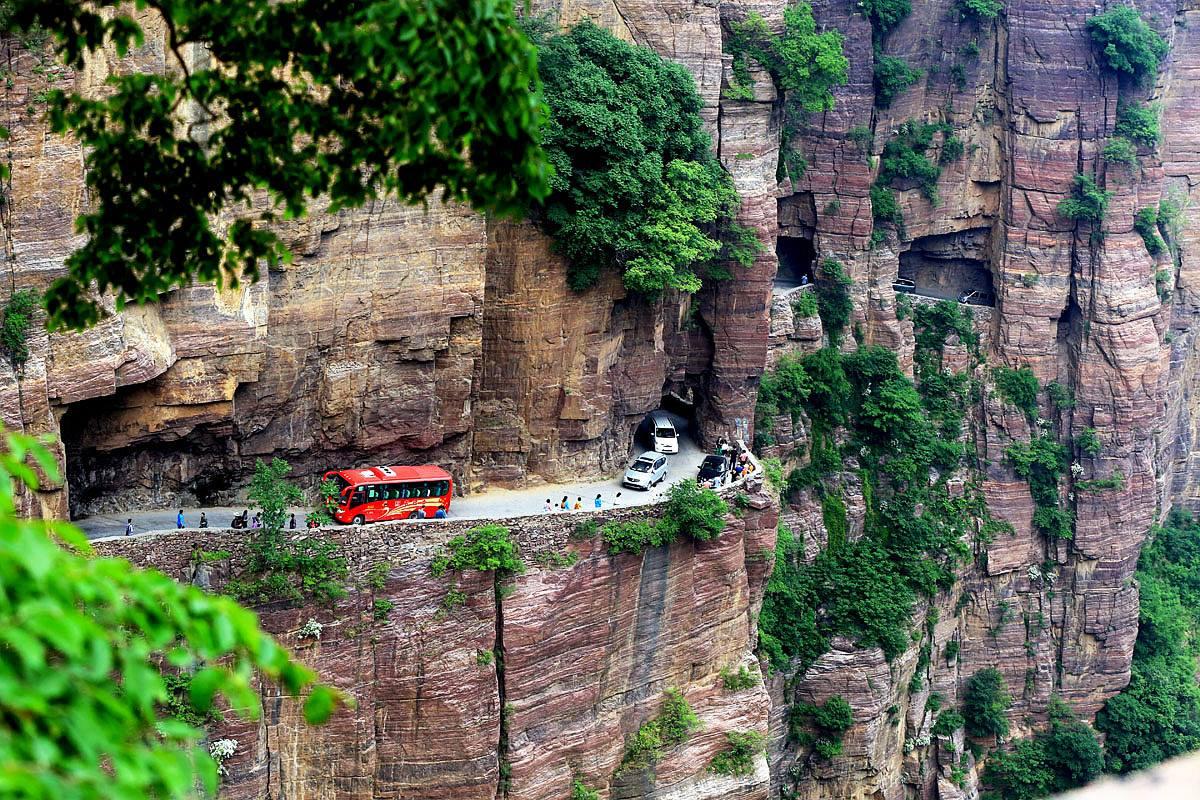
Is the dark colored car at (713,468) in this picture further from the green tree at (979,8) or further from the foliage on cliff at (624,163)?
the green tree at (979,8)

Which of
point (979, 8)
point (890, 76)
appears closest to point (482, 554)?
point (890, 76)

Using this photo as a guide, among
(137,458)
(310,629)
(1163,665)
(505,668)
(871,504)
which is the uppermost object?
(137,458)

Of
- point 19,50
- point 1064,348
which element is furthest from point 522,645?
point 1064,348

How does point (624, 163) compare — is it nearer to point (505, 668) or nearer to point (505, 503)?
point (505, 503)

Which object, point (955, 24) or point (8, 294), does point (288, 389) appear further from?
point (955, 24)

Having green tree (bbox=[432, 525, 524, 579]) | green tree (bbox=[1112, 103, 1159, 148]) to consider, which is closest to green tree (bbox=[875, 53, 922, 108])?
green tree (bbox=[1112, 103, 1159, 148])

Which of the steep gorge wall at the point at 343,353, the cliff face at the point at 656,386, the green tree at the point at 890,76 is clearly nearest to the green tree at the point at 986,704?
the cliff face at the point at 656,386

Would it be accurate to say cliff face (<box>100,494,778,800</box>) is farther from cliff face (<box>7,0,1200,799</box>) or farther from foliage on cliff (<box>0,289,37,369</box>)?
foliage on cliff (<box>0,289,37,369</box>)
